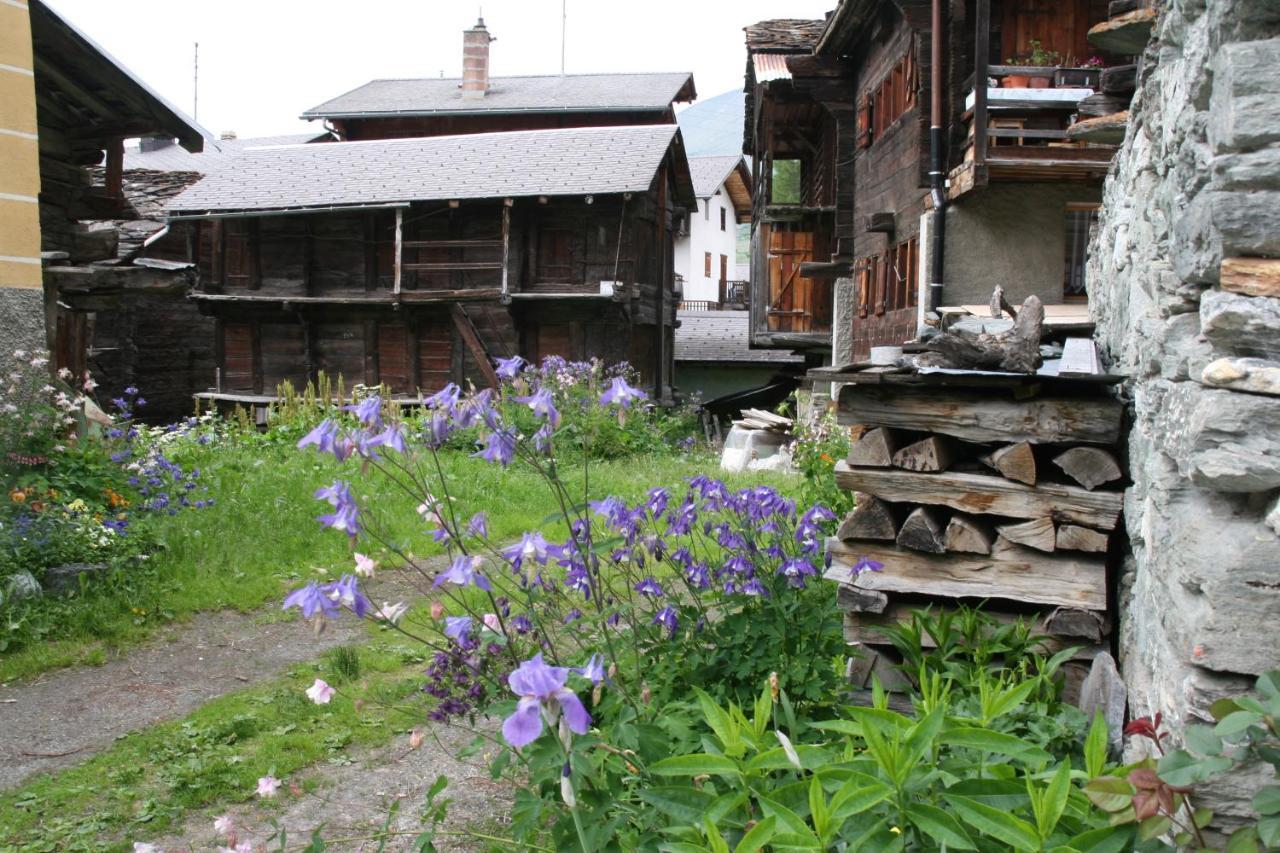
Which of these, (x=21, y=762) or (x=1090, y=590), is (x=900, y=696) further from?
(x=21, y=762)

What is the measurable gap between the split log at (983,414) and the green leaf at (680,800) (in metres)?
2.05

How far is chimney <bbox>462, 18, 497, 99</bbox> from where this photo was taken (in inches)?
1266

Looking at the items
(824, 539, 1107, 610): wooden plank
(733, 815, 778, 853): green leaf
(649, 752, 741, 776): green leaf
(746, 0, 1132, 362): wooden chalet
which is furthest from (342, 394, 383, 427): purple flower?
(746, 0, 1132, 362): wooden chalet

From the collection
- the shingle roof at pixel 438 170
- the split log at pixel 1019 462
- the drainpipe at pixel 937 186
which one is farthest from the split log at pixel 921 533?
the shingle roof at pixel 438 170

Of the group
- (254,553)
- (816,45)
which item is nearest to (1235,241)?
(254,553)

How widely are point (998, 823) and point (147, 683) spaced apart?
5003 millimetres

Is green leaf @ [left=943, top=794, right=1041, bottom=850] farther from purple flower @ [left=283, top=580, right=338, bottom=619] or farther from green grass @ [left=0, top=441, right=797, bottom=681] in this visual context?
green grass @ [left=0, top=441, right=797, bottom=681]

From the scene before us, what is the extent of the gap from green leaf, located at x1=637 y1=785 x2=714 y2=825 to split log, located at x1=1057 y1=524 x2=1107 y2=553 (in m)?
2.06

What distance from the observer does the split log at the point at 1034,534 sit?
3.82m

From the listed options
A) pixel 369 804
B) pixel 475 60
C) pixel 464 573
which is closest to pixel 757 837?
pixel 464 573

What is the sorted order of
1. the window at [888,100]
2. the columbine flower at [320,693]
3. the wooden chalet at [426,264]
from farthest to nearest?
1. the wooden chalet at [426,264]
2. the window at [888,100]
3. the columbine flower at [320,693]

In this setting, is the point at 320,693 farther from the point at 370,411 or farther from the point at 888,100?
the point at 888,100

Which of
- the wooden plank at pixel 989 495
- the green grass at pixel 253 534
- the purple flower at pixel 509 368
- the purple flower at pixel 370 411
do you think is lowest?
the green grass at pixel 253 534

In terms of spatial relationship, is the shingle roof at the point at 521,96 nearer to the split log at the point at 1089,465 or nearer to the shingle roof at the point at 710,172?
the shingle roof at the point at 710,172
